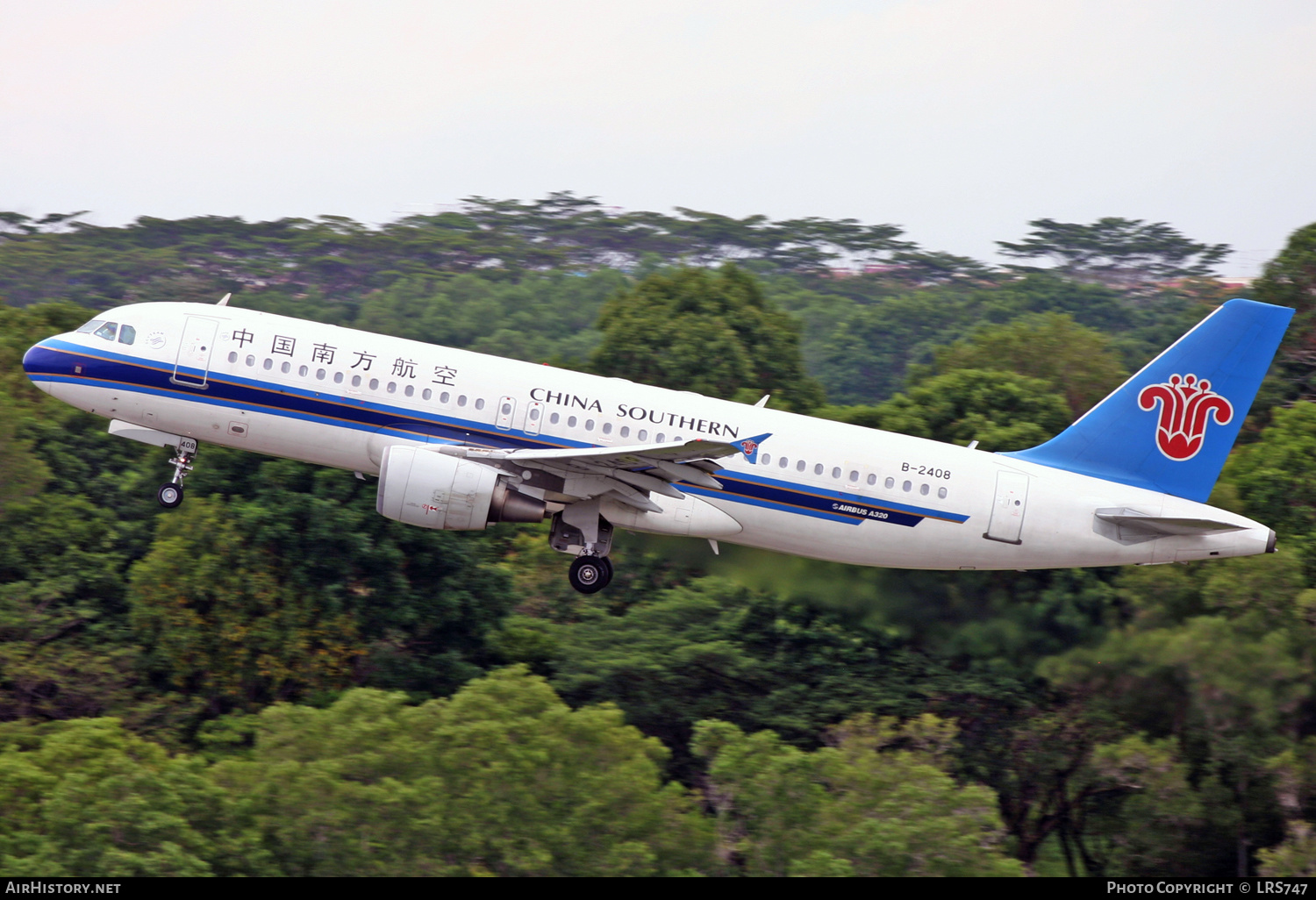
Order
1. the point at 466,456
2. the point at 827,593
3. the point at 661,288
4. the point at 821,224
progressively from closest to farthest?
the point at 466,456 < the point at 827,593 < the point at 661,288 < the point at 821,224

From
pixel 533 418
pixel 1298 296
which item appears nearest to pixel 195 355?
pixel 533 418

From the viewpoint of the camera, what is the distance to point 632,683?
34.0m

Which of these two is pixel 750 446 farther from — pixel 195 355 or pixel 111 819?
pixel 111 819

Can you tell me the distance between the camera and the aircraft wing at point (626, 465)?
22.7 metres

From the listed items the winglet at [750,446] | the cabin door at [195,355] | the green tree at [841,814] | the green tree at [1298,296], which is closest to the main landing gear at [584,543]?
the winglet at [750,446]

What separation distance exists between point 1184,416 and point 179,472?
19024 mm

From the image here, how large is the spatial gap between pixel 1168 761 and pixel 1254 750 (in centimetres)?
205

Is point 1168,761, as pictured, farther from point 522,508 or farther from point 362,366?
point 362,366

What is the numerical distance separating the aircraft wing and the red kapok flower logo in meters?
7.85

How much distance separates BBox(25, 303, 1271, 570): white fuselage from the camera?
24656mm

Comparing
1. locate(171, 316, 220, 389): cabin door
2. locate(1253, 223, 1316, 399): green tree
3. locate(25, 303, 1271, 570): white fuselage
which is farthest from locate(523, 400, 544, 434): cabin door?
locate(1253, 223, 1316, 399): green tree

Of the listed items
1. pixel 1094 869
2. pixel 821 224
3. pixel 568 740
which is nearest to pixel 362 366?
pixel 568 740

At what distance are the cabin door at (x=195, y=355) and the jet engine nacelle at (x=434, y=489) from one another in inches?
155

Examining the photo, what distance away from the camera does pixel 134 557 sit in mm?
35812
